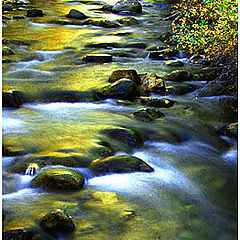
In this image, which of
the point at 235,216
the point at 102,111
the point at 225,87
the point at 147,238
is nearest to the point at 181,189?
the point at 235,216

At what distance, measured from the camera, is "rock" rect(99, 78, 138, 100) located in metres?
7.20

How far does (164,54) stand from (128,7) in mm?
10318

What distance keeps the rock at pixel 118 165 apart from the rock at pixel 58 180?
1.33 feet

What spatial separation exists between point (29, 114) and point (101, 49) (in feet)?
19.4

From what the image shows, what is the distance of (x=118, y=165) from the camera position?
13.8 ft

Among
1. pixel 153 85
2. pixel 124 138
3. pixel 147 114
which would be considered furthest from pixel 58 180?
pixel 153 85

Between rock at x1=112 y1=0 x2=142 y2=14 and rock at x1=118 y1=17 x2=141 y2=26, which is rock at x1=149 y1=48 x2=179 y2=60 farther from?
rock at x1=112 y1=0 x2=142 y2=14

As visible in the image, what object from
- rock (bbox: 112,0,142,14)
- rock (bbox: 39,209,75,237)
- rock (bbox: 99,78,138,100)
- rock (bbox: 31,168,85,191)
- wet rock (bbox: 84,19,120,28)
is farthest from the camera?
rock (bbox: 112,0,142,14)

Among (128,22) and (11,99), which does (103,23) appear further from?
(11,99)

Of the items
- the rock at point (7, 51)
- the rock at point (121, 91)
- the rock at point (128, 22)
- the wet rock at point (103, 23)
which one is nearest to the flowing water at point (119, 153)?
the rock at point (121, 91)

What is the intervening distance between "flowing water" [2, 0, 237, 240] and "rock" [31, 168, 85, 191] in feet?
0.31

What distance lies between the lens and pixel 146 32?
14.6 metres

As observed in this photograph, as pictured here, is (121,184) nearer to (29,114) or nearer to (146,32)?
(29,114)

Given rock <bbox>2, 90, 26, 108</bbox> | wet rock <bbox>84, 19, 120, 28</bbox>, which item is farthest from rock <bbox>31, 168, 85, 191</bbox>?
wet rock <bbox>84, 19, 120, 28</bbox>
